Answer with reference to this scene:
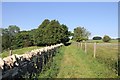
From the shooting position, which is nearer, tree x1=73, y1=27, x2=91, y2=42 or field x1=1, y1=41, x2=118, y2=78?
field x1=1, y1=41, x2=118, y2=78

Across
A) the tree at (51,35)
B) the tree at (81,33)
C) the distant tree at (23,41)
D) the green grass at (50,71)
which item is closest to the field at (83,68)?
the green grass at (50,71)

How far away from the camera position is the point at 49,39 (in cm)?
8119

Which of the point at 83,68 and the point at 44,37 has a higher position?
the point at 44,37

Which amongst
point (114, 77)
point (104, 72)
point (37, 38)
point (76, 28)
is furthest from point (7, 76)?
point (76, 28)

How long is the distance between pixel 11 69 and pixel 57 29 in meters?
77.9

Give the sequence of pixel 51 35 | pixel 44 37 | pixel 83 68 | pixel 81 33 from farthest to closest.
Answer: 1. pixel 81 33
2. pixel 44 37
3. pixel 51 35
4. pixel 83 68

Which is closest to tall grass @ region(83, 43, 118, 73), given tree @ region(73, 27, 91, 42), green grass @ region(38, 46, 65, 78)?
green grass @ region(38, 46, 65, 78)

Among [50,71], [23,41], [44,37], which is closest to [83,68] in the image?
[50,71]

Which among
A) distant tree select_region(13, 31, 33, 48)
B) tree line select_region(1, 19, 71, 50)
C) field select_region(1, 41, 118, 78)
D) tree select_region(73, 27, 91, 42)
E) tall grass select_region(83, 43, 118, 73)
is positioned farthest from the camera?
tree select_region(73, 27, 91, 42)

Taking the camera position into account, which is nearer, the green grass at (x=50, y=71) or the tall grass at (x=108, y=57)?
the green grass at (x=50, y=71)

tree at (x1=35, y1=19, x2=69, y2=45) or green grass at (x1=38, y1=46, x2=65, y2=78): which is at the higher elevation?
tree at (x1=35, y1=19, x2=69, y2=45)

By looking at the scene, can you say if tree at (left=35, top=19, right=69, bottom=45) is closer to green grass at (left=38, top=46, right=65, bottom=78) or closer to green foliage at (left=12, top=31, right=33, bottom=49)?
green foliage at (left=12, top=31, right=33, bottom=49)

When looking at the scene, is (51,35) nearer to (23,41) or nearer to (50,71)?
(23,41)

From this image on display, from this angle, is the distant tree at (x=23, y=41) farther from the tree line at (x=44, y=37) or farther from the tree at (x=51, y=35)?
the tree at (x=51, y=35)
